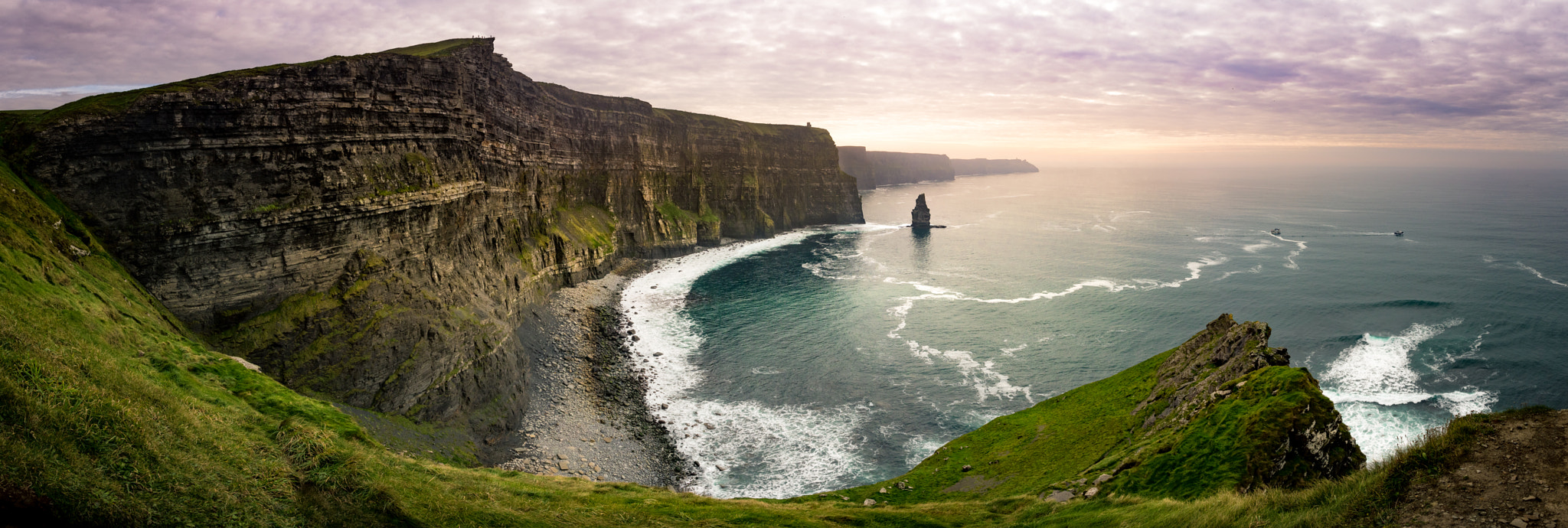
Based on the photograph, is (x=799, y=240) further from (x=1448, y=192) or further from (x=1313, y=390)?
(x=1448, y=192)

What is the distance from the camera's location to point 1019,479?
27938 millimetres

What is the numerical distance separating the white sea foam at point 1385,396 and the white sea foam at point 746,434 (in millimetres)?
29879

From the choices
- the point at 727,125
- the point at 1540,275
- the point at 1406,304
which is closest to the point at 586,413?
the point at 1406,304

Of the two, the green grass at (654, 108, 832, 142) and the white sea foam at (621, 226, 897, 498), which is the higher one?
the green grass at (654, 108, 832, 142)

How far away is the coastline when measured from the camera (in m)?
37.0

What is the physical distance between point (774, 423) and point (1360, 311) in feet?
199

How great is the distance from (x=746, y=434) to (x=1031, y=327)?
34.5 meters

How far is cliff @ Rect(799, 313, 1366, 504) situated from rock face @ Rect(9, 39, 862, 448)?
25.2m

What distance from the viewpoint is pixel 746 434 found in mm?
42469

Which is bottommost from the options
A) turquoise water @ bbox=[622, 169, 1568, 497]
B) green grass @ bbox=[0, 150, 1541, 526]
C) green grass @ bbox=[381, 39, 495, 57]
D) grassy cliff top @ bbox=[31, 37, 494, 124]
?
turquoise water @ bbox=[622, 169, 1568, 497]

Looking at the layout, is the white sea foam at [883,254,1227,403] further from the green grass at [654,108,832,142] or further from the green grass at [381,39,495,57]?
→ the green grass at [654,108,832,142]

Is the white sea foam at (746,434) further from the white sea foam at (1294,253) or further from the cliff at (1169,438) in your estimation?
the white sea foam at (1294,253)

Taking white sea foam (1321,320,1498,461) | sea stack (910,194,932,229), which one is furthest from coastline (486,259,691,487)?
sea stack (910,194,932,229)

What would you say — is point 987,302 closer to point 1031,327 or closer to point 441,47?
point 1031,327
